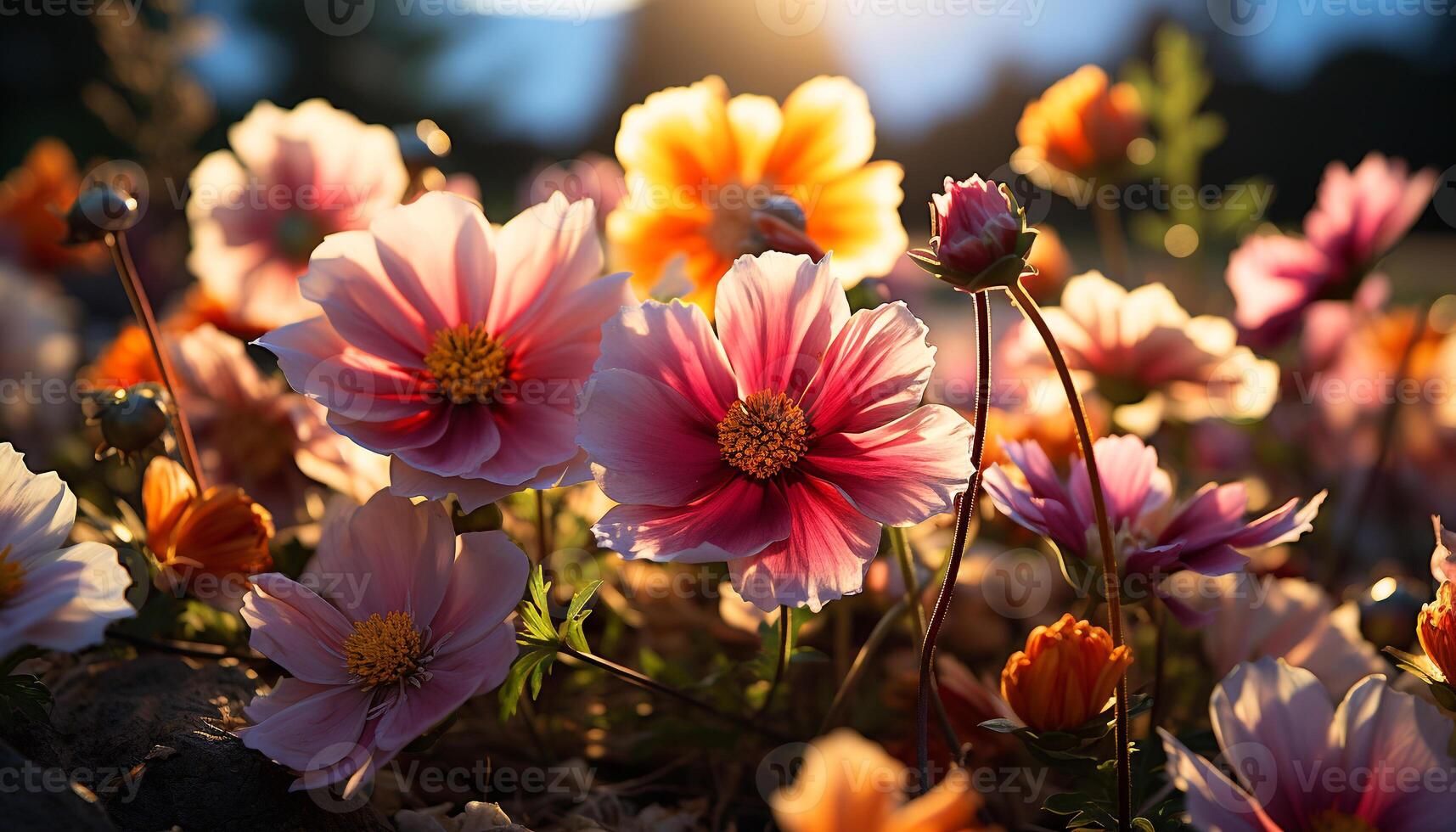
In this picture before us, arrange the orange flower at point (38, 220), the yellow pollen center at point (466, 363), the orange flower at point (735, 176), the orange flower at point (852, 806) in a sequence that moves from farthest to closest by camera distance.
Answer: the orange flower at point (38, 220) → the orange flower at point (735, 176) → the yellow pollen center at point (466, 363) → the orange flower at point (852, 806)

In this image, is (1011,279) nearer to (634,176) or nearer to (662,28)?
(634,176)

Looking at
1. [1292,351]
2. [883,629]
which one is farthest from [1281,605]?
[1292,351]

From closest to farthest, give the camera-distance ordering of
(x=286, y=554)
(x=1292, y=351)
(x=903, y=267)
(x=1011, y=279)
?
(x=1011, y=279)
(x=286, y=554)
(x=903, y=267)
(x=1292, y=351)

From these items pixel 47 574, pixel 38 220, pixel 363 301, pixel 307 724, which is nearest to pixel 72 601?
pixel 47 574

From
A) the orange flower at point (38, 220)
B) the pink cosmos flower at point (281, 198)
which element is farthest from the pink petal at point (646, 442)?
the orange flower at point (38, 220)

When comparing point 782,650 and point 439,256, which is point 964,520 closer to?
point 782,650

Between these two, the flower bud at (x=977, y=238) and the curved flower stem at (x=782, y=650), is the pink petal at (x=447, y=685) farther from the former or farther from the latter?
the flower bud at (x=977, y=238)
